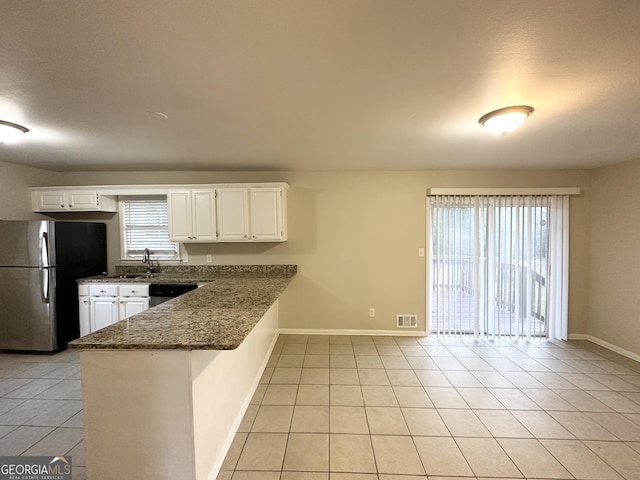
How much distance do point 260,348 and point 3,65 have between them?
2738 millimetres

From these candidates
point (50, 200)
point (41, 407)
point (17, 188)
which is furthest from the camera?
point (50, 200)

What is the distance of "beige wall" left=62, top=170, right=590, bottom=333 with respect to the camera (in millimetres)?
3941

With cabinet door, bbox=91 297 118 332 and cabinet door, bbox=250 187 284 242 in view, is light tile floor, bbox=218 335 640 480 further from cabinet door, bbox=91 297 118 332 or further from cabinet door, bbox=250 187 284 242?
→ cabinet door, bbox=91 297 118 332

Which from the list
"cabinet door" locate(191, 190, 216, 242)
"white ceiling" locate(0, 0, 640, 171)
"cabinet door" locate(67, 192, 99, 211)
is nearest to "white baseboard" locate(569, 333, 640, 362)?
"white ceiling" locate(0, 0, 640, 171)

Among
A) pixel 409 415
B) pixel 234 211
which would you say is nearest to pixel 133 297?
pixel 234 211

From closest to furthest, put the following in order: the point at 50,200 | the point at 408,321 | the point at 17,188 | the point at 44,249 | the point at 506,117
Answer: the point at 506,117
the point at 44,249
the point at 17,188
the point at 50,200
the point at 408,321

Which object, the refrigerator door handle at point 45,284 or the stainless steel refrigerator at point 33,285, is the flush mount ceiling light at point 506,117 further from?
the refrigerator door handle at point 45,284

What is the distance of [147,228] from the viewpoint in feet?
13.2

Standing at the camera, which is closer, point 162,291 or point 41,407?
point 41,407

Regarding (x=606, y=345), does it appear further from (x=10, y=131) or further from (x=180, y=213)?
(x=10, y=131)

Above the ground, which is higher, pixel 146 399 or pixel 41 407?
pixel 146 399

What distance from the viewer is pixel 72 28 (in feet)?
3.80

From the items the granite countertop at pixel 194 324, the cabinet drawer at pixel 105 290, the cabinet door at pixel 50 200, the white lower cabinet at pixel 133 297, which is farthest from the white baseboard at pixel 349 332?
the cabinet door at pixel 50 200

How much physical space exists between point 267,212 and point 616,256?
4.54 m
